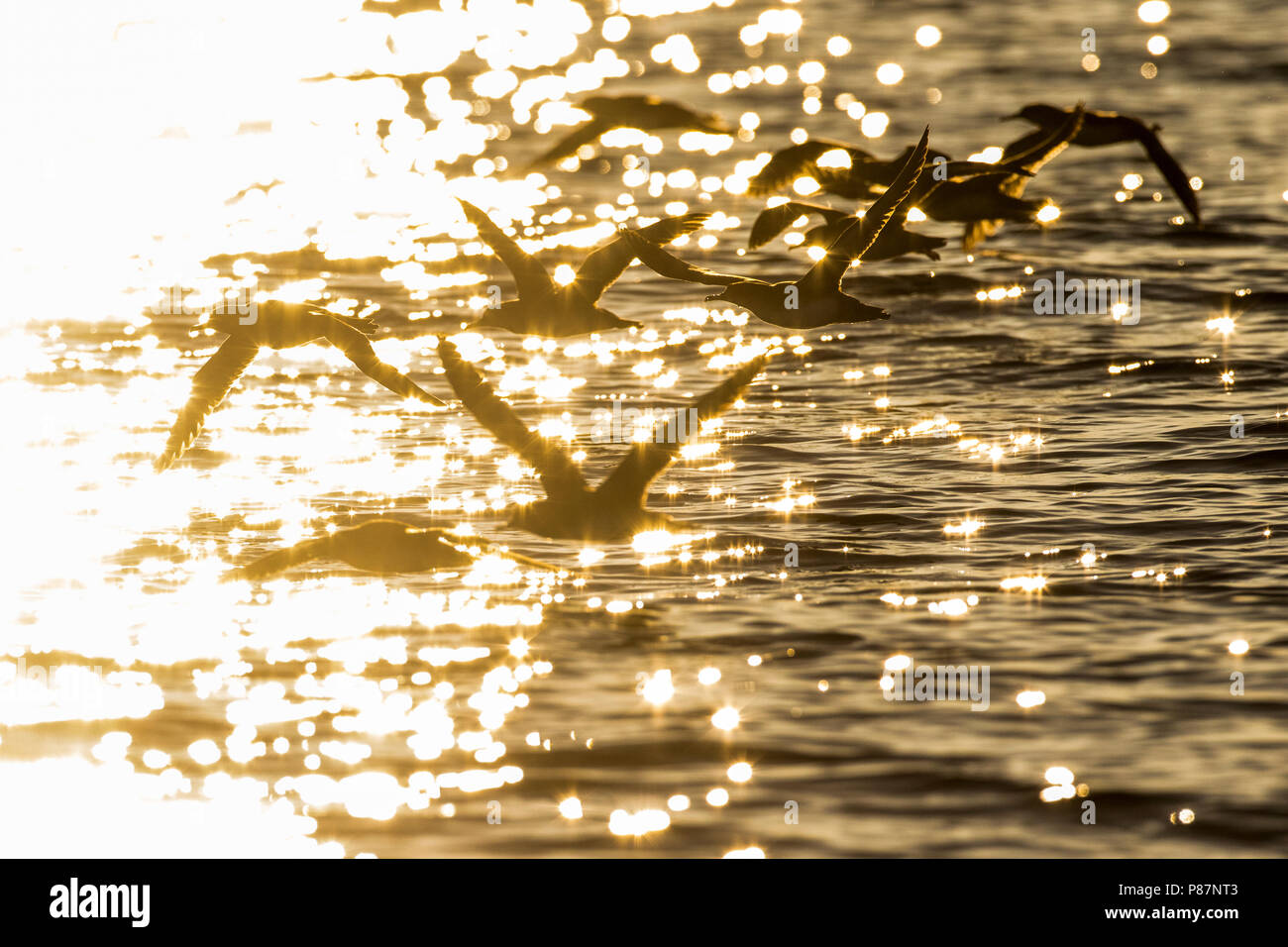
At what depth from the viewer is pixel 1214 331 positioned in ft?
73.3

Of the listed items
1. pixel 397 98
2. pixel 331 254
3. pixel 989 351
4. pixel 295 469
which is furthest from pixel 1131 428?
pixel 397 98

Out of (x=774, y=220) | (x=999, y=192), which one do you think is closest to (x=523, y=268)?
(x=774, y=220)

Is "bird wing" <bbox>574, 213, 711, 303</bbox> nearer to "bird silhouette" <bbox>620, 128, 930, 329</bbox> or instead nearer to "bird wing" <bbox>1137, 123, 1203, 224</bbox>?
"bird silhouette" <bbox>620, 128, 930, 329</bbox>

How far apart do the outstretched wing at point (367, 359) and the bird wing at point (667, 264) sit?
184 centimetres

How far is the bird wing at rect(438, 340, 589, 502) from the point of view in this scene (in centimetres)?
1420

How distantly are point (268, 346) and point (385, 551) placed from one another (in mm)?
2344

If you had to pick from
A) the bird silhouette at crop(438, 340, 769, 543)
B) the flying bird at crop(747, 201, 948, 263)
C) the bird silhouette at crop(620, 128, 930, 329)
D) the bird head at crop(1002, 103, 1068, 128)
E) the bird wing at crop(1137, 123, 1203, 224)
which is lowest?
the bird silhouette at crop(438, 340, 769, 543)

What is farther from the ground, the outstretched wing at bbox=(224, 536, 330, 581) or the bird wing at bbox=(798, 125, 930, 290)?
the bird wing at bbox=(798, 125, 930, 290)

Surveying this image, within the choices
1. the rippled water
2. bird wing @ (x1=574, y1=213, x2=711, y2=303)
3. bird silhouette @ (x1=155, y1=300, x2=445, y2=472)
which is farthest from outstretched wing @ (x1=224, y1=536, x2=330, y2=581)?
bird wing @ (x1=574, y1=213, x2=711, y2=303)

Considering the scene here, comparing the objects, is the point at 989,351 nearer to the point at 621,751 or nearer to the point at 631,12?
the point at 621,751

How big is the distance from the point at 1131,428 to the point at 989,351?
3220 millimetres

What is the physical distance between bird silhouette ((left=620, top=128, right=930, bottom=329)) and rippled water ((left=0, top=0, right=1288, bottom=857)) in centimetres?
182

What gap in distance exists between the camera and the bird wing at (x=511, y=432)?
14.2 meters
